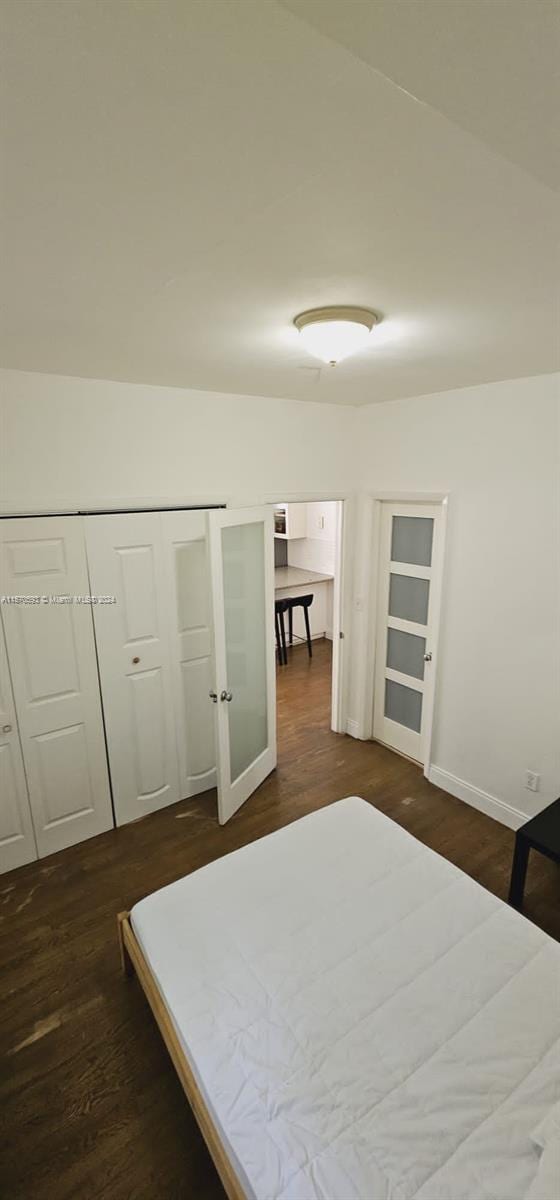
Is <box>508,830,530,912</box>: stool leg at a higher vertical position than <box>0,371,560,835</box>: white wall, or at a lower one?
lower

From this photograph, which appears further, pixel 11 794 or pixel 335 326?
pixel 11 794

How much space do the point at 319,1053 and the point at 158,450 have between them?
8.42 feet

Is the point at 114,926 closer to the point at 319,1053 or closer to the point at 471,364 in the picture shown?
the point at 319,1053

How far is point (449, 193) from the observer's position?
912mm

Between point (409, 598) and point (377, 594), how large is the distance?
29 cm

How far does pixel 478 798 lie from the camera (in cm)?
310

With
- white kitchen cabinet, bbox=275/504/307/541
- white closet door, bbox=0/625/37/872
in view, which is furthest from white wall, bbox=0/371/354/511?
white kitchen cabinet, bbox=275/504/307/541

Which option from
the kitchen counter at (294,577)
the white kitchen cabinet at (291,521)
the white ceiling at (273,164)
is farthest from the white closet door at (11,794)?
the white kitchen cabinet at (291,521)

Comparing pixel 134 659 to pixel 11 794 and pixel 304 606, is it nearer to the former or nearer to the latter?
pixel 11 794

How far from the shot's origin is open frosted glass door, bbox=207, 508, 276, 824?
2.78 metres

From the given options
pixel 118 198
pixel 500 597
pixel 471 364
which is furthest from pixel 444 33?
pixel 500 597

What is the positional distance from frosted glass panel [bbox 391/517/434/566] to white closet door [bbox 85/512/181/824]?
1639 mm

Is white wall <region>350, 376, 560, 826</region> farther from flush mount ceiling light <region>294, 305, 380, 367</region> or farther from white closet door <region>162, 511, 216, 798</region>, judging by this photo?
white closet door <region>162, 511, 216, 798</region>

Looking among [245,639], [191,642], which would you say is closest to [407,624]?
[245,639]
